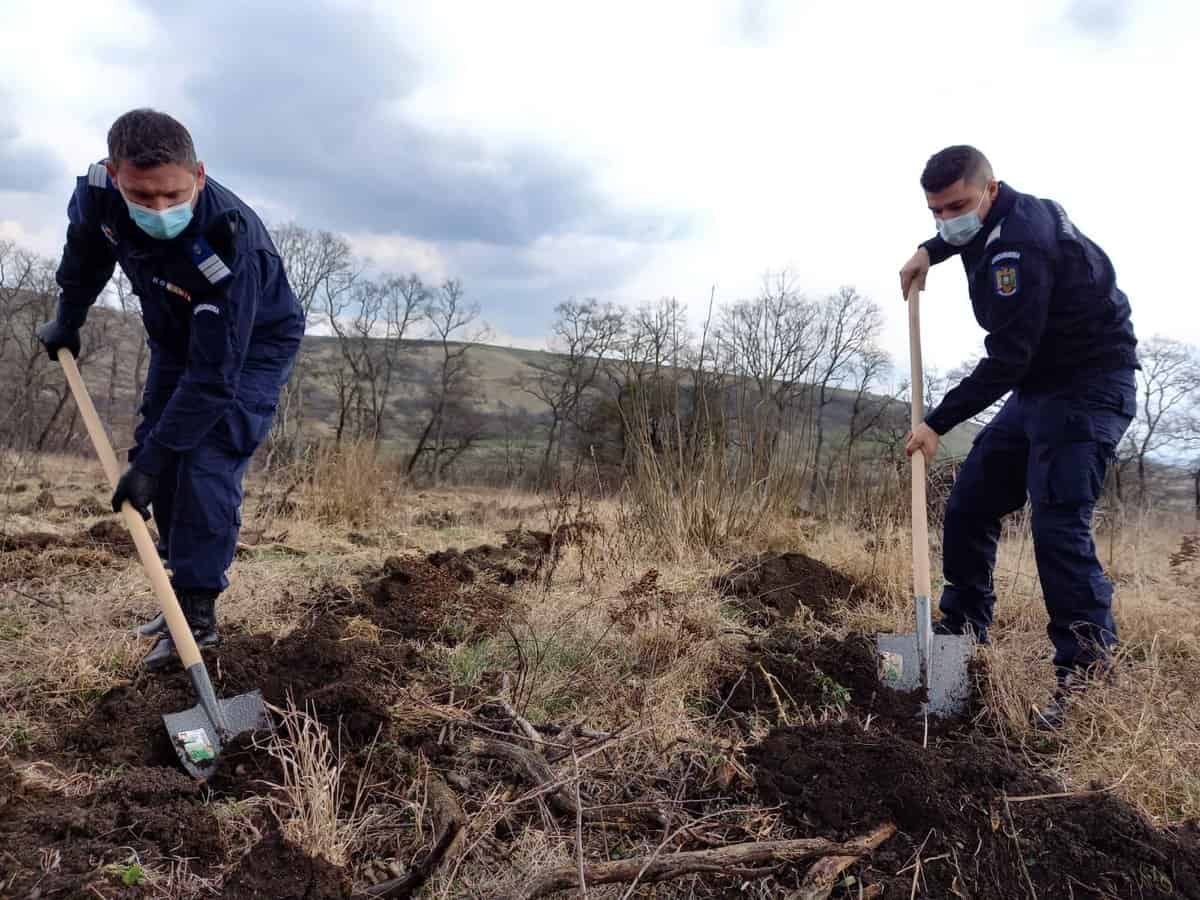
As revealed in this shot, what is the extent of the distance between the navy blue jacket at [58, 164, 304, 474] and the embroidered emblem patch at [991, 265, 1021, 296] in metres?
2.62

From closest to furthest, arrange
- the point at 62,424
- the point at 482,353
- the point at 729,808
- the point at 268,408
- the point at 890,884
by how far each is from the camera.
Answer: the point at 890,884 → the point at 729,808 → the point at 268,408 → the point at 62,424 → the point at 482,353

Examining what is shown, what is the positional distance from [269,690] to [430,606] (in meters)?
1.08

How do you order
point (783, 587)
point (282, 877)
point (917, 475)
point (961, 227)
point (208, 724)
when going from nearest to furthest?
1. point (282, 877)
2. point (208, 724)
3. point (961, 227)
4. point (917, 475)
5. point (783, 587)

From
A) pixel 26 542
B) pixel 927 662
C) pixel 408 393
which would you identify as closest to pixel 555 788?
pixel 927 662

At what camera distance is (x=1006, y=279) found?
2.72m

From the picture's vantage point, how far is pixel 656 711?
2.33 m

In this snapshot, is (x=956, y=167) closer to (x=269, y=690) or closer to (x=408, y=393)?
(x=269, y=690)

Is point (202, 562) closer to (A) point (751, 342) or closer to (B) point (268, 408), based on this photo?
(B) point (268, 408)

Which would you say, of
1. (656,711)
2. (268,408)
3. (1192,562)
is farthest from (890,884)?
(1192,562)

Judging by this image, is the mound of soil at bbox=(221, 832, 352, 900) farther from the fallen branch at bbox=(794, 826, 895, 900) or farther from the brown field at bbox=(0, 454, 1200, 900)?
the fallen branch at bbox=(794, 826, 895, 900)

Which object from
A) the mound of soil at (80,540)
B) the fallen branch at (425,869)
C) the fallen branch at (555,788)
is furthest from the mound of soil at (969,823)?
the mound of soil at (80,540)

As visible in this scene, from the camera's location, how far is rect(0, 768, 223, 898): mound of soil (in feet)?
4.76

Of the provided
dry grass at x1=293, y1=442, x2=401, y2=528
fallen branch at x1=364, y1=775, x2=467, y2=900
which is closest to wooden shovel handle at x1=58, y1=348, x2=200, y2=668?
fallen branch at x1=364, y1=775, x2=467, y2=900

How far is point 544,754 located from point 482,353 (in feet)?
179
